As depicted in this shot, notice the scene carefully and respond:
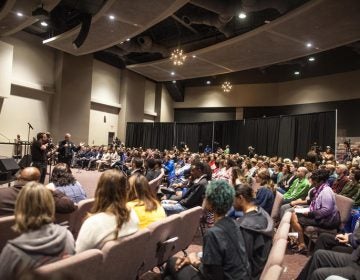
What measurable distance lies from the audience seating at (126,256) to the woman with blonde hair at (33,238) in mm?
244

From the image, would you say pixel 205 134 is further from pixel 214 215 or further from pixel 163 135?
pixel 214 215

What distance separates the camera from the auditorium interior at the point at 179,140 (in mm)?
2170

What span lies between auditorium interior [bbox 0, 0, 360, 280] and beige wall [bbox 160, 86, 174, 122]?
3.8 inches

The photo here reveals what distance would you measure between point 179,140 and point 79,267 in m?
17.6

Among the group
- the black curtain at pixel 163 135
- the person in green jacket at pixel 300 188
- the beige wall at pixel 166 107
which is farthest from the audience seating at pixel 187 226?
the beige wall at pixel 166 107

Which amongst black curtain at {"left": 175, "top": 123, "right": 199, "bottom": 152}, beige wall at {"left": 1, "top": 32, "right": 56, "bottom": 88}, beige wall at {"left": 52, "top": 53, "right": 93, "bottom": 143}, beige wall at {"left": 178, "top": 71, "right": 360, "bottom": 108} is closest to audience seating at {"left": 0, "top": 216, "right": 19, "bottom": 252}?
beige wall at {"left": 1, "top": 32, "right": 56, "bottom": 88}

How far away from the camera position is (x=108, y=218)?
2254 millimetres

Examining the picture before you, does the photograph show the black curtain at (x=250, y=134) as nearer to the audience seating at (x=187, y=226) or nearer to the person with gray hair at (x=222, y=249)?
the audience seating at (x=187, y=226)

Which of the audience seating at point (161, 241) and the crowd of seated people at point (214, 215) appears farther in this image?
the audience seating at point (161, 241)

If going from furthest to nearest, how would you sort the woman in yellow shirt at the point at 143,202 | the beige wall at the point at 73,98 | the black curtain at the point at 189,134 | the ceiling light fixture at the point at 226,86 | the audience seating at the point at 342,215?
the black curtain at the point at 189,134 → the ceiling light fixture at the point at 226,86 → the beige wall at the point at 73,98 → the audience seating at the point at 342,215 → the woman in yellow shirt at the point at 143,202

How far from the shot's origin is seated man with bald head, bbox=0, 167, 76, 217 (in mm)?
3039

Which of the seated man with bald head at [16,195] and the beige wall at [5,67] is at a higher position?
the beige wall at [5,67]

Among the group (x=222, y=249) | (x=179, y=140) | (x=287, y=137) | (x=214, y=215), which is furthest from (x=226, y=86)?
(x=222, y=249)

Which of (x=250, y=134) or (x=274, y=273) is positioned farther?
(x=250, y=134)
